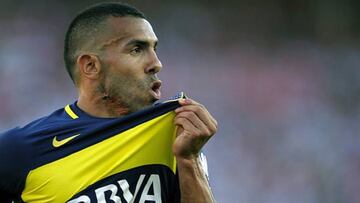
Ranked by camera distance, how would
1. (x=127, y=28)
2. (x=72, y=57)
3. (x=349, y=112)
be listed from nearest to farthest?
(x=127, y=28) < (x=72, y=57) < (x=349, y=112)

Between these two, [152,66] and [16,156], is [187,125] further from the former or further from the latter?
[16,156]

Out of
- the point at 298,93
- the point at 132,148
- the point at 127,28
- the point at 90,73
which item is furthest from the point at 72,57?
the point at 298,93

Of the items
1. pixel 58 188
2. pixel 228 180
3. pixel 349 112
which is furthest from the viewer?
pixel 349 112

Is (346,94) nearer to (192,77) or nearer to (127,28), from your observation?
(192,77)

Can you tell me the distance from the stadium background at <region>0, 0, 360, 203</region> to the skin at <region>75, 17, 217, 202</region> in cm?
395

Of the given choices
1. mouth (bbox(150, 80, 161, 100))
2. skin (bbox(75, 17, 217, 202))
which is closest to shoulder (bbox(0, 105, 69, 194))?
skin (bbox(75, 17, 217, 202))

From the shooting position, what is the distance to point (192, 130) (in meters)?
2.03

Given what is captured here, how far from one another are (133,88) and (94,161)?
12.1 inches

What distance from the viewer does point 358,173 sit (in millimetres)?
6523

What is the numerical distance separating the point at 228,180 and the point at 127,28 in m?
4.22

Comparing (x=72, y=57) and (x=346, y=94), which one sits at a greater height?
(x=72, y=57)

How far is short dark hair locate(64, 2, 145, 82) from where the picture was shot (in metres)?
2.33

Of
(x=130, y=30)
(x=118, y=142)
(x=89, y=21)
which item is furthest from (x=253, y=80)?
(x=118, y=142)

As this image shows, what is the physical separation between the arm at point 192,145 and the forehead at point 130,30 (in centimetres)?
31
